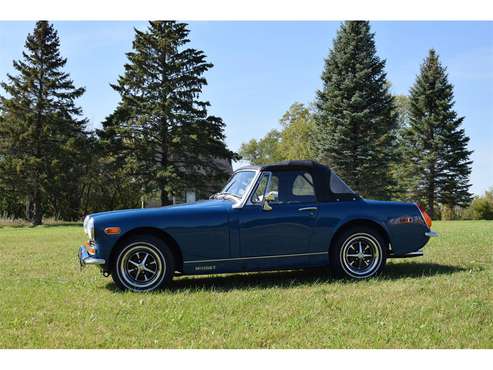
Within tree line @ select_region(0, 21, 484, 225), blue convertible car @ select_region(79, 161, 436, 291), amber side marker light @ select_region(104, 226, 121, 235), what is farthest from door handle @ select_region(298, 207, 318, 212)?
tree line @ select_region(0, 21, 484, 225)

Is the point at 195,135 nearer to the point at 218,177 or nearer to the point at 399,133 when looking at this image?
the point at 218,177

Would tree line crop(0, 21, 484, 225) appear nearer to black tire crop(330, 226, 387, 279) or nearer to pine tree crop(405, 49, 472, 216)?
pine tree crop(405, 49, 472, 216)

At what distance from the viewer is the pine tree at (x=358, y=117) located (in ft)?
140

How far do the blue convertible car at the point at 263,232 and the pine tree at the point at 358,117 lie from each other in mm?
35419

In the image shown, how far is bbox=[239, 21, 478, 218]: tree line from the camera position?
43031mm

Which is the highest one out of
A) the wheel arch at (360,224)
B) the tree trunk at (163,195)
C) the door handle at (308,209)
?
the tree trunk at (163,195)

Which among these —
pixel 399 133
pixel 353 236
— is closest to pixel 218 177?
pixel 399 133

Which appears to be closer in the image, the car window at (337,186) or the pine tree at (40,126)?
the car window at (337,186)

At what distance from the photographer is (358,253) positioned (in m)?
7.56

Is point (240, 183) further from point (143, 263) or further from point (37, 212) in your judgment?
point (37, 212)

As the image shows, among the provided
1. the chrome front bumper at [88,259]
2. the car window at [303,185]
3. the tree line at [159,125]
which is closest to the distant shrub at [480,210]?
the tree line at [159,125]

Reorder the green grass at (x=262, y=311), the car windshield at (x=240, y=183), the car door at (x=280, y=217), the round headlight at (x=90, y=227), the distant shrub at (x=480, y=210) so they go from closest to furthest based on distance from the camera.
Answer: the green grass at (x=262, y=311) < the round headlight at (x=90, y=227) < the car door at (x=280, y=217) < the car windshield at (x=240, y=183) < the distant shrub at (x=480, y=210)

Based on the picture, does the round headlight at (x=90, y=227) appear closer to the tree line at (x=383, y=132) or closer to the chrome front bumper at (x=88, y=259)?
the chrome front bumper at (x=88, y=259)

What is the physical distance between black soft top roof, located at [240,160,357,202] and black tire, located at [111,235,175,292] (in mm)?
1807
